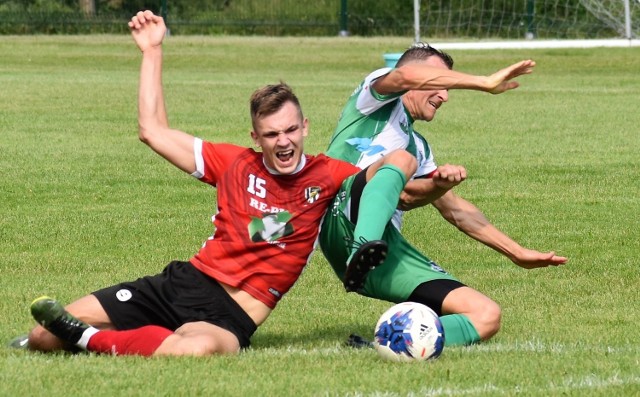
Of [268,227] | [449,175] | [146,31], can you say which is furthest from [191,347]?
A: [146,31]

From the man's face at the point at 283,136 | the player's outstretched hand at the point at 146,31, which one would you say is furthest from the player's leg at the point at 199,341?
the player's outstretched hand at the point at 146,31

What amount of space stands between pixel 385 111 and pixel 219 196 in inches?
43.1

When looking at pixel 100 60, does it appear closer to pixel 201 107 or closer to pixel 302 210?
pixel 201 107

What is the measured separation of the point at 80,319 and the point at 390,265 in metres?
1.60

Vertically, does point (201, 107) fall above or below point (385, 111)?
below

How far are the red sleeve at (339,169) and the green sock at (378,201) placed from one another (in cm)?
29

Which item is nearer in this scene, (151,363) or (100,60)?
(151,363)

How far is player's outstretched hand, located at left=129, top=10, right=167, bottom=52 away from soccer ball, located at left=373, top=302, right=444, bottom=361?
72.7 inches

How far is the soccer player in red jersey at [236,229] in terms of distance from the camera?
644cm

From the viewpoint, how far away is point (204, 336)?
627 centimetres

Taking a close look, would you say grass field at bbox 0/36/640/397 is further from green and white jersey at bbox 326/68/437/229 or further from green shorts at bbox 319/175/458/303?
green and white jersey at bbox 326/68/437/229

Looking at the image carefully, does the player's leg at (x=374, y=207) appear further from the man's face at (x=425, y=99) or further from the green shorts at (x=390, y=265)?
the man's face at (x=425, y=99)

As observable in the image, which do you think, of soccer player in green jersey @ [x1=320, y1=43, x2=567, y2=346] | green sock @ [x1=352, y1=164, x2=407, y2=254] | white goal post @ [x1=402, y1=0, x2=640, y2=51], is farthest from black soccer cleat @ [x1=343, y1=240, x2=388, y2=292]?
white goal post @ [x1=402, y1=0, x2=640, y2=51]

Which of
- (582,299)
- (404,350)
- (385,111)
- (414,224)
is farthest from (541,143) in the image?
(404,350)
